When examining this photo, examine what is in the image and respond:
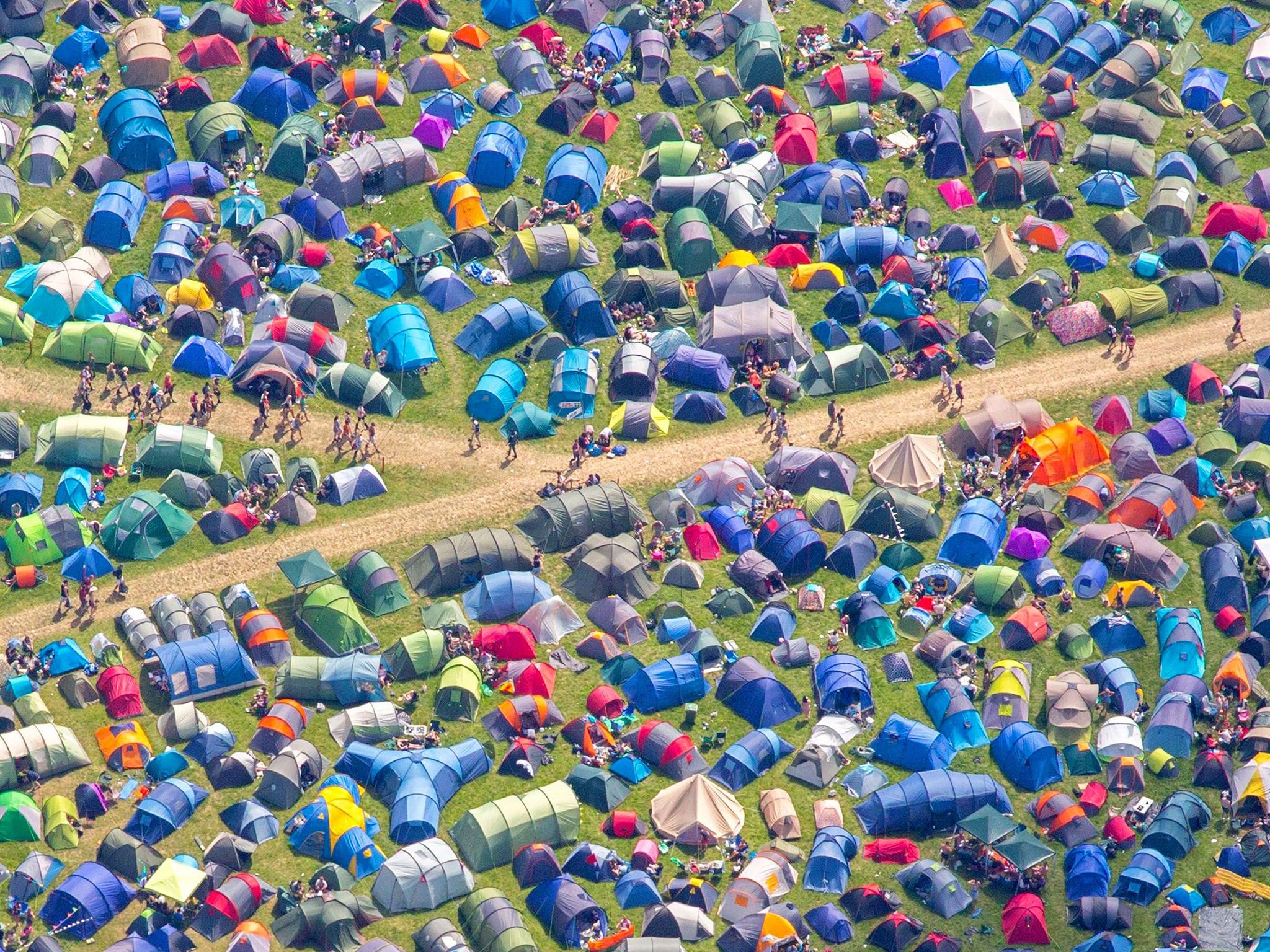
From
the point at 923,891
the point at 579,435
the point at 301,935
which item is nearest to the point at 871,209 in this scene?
the point at 579,435

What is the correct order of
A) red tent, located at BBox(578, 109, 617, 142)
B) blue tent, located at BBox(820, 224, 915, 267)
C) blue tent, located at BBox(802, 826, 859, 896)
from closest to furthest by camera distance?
blue tent, located at BBox(802, 826, 859, 896), blue tent, located at BBox(820, 224, 915, 267), red tent, located at BBox(578, 109, 617, 142)

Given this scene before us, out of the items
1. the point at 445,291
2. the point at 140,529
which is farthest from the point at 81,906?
the point at 445,291

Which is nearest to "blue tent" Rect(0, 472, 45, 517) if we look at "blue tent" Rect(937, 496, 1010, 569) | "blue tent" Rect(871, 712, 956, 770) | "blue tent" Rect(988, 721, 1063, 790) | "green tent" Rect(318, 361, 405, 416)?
"green tent" Rect(318, 361, 405, 416)

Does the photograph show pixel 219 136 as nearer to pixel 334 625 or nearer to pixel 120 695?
pixel 334 625

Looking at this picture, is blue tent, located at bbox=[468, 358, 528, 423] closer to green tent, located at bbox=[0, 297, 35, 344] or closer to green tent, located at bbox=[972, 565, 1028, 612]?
green tent, located at bbox=[0, 297, 35, 344]

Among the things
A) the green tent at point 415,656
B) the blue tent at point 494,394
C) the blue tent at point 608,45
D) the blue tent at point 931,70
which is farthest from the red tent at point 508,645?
the blue tent at point 931,70
